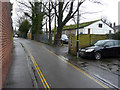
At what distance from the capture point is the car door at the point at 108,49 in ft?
35.0

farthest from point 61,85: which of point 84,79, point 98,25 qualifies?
point 98,25

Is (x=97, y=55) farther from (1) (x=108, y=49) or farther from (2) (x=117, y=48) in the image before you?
(2) (x=117, y=48)

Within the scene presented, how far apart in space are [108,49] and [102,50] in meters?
0.58

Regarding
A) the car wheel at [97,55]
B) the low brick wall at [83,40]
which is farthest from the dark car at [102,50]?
the low brick wall at [83,40]

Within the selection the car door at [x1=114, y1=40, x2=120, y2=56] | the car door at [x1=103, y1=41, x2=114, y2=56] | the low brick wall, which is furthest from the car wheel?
the low brick wall

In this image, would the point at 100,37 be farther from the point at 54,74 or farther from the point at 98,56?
the point at 54,74

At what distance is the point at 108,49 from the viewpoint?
35.3 feet

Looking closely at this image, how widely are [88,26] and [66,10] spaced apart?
770 inches

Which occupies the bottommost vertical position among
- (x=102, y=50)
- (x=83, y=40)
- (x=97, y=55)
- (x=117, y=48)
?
(x=97, y=55)

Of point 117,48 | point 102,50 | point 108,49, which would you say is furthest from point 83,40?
point 117,48

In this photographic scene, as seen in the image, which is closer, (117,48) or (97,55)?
(97,55)

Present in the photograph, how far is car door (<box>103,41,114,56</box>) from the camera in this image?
10.7 meters

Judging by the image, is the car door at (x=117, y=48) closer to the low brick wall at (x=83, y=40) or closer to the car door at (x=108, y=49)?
the car door at (x=108, y=49)

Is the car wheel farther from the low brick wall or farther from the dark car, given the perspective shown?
the low brick wall
